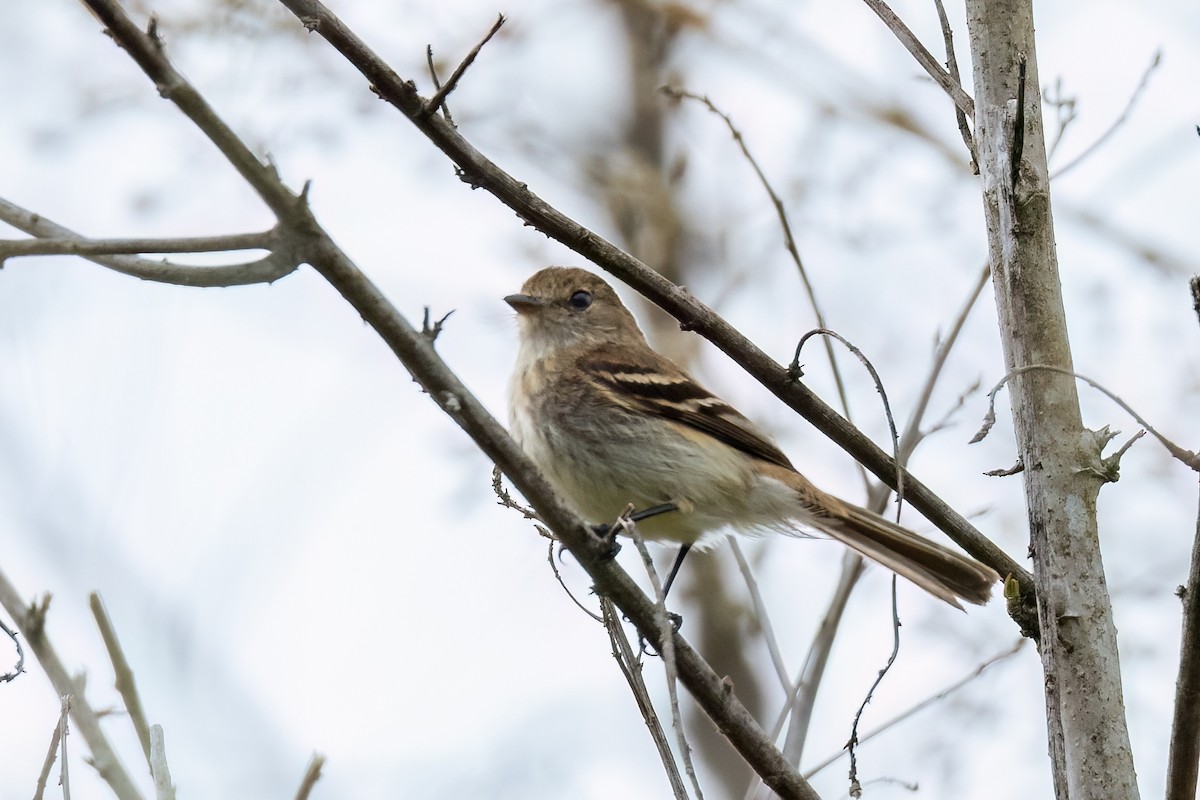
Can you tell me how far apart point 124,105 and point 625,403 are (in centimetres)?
346

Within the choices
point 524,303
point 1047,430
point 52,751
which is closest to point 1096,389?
point 1047,430

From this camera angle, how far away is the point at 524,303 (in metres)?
5.75

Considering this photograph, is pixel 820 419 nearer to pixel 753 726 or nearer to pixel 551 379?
pixel 753 726

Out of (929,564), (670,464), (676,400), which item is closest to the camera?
(929,564)

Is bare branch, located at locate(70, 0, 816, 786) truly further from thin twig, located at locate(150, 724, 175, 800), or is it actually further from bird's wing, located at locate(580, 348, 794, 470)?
bird's wing, located at locate(580, 348, 794, 470)

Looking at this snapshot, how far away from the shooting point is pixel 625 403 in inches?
197

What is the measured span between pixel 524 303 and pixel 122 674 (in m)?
3.62

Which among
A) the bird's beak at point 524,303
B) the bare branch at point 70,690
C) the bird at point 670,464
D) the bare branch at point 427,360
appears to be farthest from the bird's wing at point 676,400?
the bare branch at point 70,690

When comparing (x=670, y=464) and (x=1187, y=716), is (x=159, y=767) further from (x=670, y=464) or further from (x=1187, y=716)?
(x=670, y=464)

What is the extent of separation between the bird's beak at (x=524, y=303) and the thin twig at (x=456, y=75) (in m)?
2.81

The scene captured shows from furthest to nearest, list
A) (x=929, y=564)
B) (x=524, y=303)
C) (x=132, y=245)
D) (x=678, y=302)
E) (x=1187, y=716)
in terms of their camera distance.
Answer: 1. (x=524, y=303)
2. (x=929, y=564)
3. (x=678, y=302)
4. (x=1187, y=716)
5. (x=132, y=245)

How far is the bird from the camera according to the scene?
15.5ft

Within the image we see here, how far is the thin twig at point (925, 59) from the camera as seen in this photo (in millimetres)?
3027

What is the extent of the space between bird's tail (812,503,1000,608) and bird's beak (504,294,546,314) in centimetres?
184
